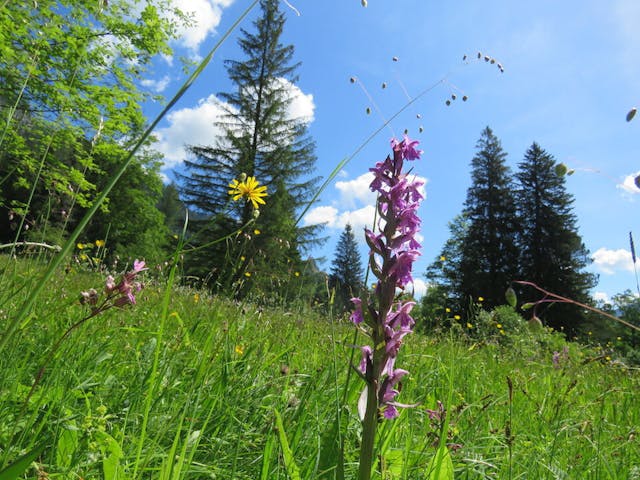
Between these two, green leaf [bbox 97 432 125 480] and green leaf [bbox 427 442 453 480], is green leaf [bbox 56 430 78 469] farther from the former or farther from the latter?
green leaf [bbox 427 442 453 480]

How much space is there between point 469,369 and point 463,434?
1.45 meters

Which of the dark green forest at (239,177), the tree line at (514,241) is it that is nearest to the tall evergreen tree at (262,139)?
the dark green forest at (239,177)

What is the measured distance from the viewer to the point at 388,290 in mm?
889

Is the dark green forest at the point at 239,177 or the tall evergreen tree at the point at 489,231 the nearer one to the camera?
the dark green forest at the point at 239,177

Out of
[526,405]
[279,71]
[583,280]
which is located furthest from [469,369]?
[583,280]

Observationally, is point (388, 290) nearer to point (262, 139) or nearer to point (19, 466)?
point (19, 466)

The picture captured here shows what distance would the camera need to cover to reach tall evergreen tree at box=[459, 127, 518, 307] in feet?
118

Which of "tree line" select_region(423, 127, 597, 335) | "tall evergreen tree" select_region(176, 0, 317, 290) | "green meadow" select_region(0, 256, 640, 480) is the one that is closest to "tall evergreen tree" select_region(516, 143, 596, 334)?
"tree line" select_region(423, 127, 597, 335)

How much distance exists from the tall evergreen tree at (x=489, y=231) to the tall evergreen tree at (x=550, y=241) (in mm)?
1184

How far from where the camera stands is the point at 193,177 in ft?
89.8

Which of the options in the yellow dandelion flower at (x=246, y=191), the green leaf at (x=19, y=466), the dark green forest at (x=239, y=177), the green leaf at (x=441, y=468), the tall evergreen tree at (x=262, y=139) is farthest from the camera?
the tall evergreen tree at (x=262, y=139)

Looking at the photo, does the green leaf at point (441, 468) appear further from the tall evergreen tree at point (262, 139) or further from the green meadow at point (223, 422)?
the tall evergreen tree at point (262, 139)

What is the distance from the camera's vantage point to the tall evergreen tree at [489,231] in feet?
118

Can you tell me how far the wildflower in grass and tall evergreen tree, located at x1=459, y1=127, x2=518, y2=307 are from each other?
3651 centimetres
